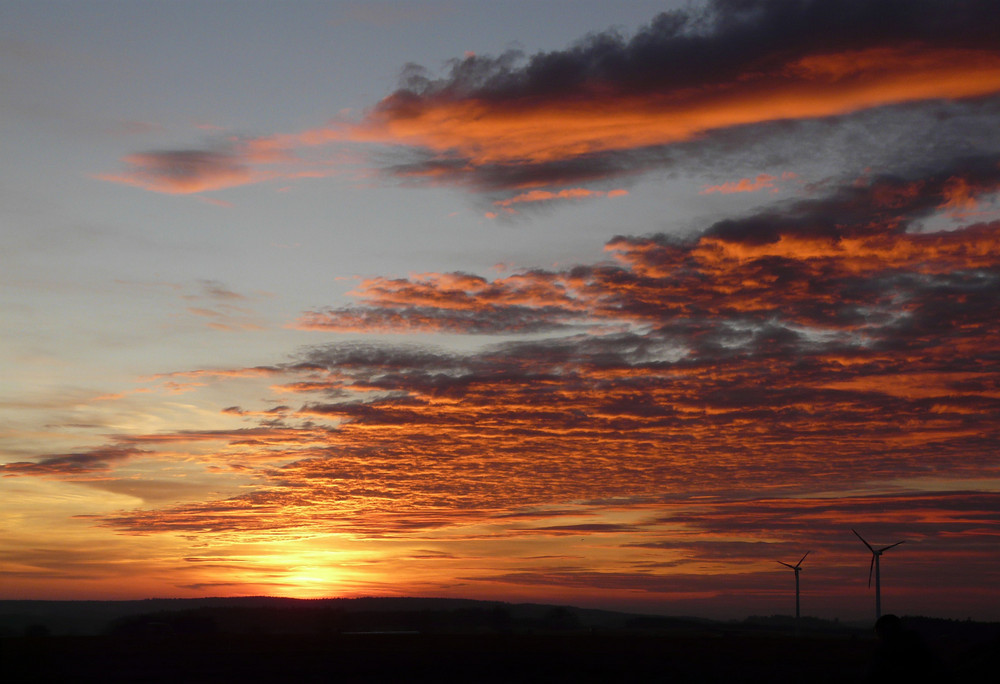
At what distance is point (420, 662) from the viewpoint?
100500 millimetres

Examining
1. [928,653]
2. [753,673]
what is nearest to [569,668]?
[753,673]

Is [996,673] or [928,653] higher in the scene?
[928,653]

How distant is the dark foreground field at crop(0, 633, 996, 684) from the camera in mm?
80875

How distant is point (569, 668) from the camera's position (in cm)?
9394

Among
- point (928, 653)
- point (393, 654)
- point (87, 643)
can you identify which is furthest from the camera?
point (87, 643)

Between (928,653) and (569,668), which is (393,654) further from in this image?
(928,653)

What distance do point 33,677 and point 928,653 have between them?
76.7 m

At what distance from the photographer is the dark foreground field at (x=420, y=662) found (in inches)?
3184

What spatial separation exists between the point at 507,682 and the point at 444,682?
5.34m

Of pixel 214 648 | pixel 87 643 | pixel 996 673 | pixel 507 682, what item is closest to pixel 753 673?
pixel 507 682

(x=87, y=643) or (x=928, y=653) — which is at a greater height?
(x=928, y=653)

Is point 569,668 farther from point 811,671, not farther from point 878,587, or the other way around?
point 878,587

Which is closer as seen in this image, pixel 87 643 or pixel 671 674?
pixel 671 674

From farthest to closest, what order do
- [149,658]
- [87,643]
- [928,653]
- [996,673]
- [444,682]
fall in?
[87,643]
[149,658]
[444,682]
[996,673]
[928,653]
